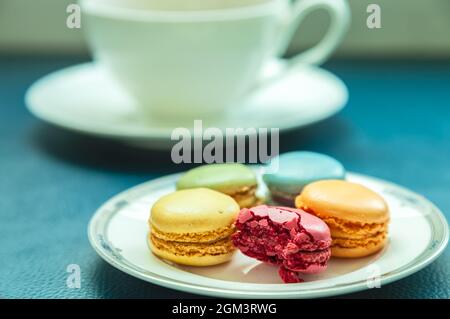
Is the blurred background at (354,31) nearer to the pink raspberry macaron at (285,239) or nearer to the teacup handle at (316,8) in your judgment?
the teacup handle at (316,8)

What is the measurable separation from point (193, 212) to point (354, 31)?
682 millimetres

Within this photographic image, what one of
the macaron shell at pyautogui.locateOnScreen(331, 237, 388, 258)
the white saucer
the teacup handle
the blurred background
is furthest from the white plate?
the blurred background

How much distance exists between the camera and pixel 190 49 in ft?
2.73

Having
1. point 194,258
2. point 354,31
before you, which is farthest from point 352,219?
point 354,31

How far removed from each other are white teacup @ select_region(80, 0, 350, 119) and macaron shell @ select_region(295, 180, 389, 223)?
26 centimetres

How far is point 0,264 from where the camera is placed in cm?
62

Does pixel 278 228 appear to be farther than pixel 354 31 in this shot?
No

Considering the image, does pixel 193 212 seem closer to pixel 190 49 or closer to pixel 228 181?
pixel 228 181

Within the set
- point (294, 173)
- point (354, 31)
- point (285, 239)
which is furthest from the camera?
point (354, 31)

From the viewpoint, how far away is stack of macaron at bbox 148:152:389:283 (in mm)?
557

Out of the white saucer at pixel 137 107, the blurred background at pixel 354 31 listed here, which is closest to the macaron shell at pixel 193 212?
the white saucer at pixel 137 107

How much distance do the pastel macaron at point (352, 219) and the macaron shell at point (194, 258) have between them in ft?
0.24

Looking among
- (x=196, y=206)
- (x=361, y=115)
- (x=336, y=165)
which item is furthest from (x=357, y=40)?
(x=196, y=206)

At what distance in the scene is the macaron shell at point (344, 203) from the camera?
59cm
